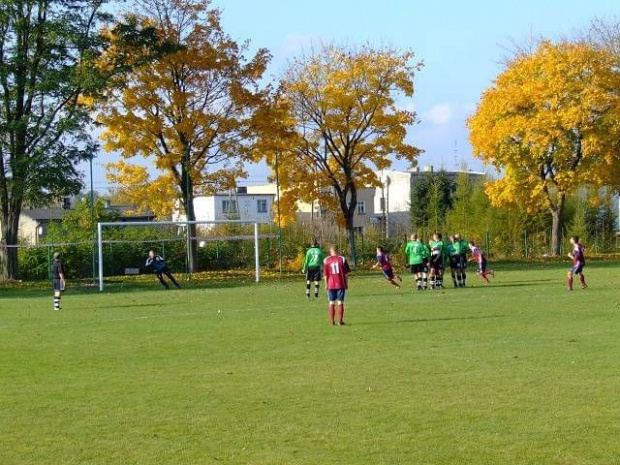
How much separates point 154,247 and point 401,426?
37.6 metres

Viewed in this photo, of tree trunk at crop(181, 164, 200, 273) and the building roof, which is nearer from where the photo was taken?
tree trunk at crop(181, 164, 200, 273)

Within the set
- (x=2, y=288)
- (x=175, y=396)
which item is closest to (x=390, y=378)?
(x=175, y=396)

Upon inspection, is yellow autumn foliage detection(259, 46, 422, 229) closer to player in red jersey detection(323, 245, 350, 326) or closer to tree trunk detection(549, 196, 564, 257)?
tree trunk detection(549, 196, 564, 257)

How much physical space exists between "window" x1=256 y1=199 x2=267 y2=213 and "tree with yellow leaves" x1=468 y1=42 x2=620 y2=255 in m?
42.1

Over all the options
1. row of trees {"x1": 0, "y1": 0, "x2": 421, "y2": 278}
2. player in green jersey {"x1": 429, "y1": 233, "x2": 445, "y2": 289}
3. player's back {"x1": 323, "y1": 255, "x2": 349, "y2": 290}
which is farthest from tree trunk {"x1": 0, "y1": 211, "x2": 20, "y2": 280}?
player's back {"x1": 323, "y1": 255, "x2": 349, "y2": 290}

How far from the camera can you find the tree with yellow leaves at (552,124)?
48.9m

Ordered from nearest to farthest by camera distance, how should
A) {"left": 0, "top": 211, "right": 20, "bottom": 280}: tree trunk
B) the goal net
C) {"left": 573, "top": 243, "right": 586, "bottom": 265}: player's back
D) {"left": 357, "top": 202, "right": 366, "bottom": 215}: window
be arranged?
{"left": 573, "top": 243, "right": 586, "bottom": 265}: player's back, {"left": 0, "top": 211, "right": 20, "bottom": 280}: tree trunk, the goal net, {"left": 357, "top": 202, "right": 366, "bottom": 215}: window

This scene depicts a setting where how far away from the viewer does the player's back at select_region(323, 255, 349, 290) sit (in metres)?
18.9

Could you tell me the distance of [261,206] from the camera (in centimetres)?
9369

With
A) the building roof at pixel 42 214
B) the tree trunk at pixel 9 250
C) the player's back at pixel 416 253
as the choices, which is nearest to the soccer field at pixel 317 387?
the player's back at pixel 416 253

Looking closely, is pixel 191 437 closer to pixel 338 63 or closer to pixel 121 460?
pixel 121 460

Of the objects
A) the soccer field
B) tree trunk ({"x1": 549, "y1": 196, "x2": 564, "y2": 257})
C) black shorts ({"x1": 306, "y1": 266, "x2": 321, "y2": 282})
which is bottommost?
the soccer field

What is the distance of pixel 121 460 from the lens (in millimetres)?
8188

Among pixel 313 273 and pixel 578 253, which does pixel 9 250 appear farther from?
pixel 578 253
